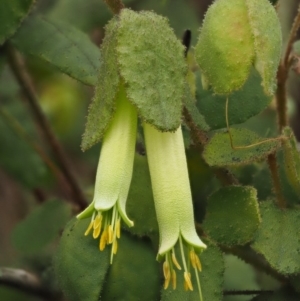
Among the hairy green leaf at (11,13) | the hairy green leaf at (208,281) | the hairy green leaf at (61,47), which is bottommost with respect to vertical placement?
the hairy green leaf at (208,281)

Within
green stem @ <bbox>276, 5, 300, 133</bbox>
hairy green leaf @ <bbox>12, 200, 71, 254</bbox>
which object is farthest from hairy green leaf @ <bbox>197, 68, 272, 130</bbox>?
hairy green leaf @ <bbox>12, 200, 71, 254</bbox>

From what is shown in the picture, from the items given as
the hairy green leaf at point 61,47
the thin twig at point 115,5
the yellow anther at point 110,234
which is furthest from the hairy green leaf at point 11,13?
the yellow anther at point 110,234

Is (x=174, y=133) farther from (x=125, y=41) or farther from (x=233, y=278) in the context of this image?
(x=233, y=278)

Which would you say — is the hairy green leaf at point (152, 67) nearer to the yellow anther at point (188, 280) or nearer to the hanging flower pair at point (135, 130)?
the hanging flower pair at point (135, 130)

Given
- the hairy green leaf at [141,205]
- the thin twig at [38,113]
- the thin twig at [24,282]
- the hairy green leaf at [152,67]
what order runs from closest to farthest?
the hairy green leaf at [152,67], the hairy green leaf at [141,205], the thin twig at [24,282], the thin twig at [38,113]

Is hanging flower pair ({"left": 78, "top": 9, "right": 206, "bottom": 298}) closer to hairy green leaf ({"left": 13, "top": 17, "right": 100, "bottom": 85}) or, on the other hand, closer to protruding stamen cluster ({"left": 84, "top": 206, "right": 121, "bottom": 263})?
protruding stamen cluster ({"left": 84, "top": 206, "right": 121, "bottom": 263})

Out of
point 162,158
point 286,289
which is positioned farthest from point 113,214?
point 286,289

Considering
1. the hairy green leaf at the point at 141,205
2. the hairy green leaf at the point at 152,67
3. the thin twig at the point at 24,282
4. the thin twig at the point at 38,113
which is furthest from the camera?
the thin twig at the point at 38,113

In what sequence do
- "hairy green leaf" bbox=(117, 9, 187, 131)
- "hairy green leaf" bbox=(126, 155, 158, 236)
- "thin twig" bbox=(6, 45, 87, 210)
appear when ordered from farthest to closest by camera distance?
"thin twig" bbox=(6, 45, 87, 210), "hairy green leaf" bbox=(126, 155, 158, 236), "hairy green leaf" bbox=(117, 9, 187, 131)
